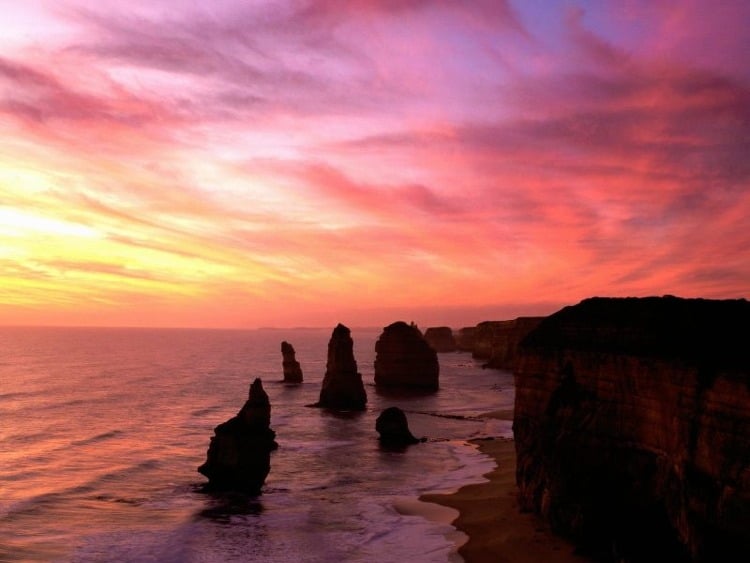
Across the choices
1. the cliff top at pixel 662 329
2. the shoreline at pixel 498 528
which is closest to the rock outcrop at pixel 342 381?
the shoreline at pixel 498 528

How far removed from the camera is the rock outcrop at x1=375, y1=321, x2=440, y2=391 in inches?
4636

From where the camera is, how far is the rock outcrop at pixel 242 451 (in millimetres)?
44312

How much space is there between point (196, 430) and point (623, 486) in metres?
57.4

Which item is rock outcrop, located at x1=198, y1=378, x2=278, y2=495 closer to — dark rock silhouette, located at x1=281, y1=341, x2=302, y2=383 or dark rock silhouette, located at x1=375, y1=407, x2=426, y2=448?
dark rock silhouette, located at x1=375, y1=407, x2=426, y2=448

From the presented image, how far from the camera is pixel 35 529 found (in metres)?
37.8

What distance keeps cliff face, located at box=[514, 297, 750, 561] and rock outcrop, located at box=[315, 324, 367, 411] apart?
54208mm

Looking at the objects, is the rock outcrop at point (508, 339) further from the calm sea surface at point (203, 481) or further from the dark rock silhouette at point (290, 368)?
the dark rock silhouette at point (290, 368)

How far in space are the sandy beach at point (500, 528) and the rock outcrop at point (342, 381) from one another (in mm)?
44594

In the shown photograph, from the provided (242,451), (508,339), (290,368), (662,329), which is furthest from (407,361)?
(662,329)

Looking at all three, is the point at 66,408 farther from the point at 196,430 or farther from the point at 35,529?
the point at 35,529

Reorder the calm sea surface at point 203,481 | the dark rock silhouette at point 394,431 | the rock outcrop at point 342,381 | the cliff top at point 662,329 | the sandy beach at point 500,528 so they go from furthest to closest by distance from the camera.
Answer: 1. the rock outcrop at point 342,381
2. the dark rock silhouette at point 394,431
3. the calm sea surface at point 203,481
4. the sandy beach at point 500,528
5. the cliff top at point 662,329

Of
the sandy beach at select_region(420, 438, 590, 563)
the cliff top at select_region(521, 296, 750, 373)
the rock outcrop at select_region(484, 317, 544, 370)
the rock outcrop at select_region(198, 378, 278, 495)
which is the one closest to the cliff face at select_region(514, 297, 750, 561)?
the cliff top at select_region(521, 296, 750, 373)

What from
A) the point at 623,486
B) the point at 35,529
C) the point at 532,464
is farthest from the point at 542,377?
the point at 35,529

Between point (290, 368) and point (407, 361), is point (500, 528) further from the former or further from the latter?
point (290, 368)
